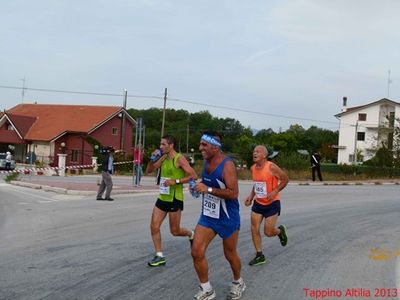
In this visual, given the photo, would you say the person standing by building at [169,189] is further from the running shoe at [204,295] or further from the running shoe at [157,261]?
the running shoe at [204,295]

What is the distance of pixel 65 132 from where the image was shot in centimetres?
5528

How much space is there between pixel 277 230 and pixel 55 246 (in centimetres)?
354

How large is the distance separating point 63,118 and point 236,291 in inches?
2197

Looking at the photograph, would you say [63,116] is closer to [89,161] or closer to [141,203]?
[89,161]

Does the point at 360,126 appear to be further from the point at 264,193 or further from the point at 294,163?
the point at 264,193

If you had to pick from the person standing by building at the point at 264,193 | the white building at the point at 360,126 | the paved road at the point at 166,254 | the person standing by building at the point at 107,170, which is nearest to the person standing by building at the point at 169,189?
the paved road at the point at 166,254

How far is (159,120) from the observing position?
362 feet

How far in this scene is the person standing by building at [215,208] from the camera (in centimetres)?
552

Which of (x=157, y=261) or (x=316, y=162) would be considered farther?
(x=316, y=162)

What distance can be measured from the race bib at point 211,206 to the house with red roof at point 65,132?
4789 cm

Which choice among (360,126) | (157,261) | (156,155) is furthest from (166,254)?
(360,126)

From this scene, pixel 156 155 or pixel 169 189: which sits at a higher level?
pixel 156 155

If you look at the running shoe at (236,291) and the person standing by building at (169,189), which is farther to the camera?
the person standing by building at (169,189)

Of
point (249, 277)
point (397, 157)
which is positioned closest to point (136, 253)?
point (249, 277)
